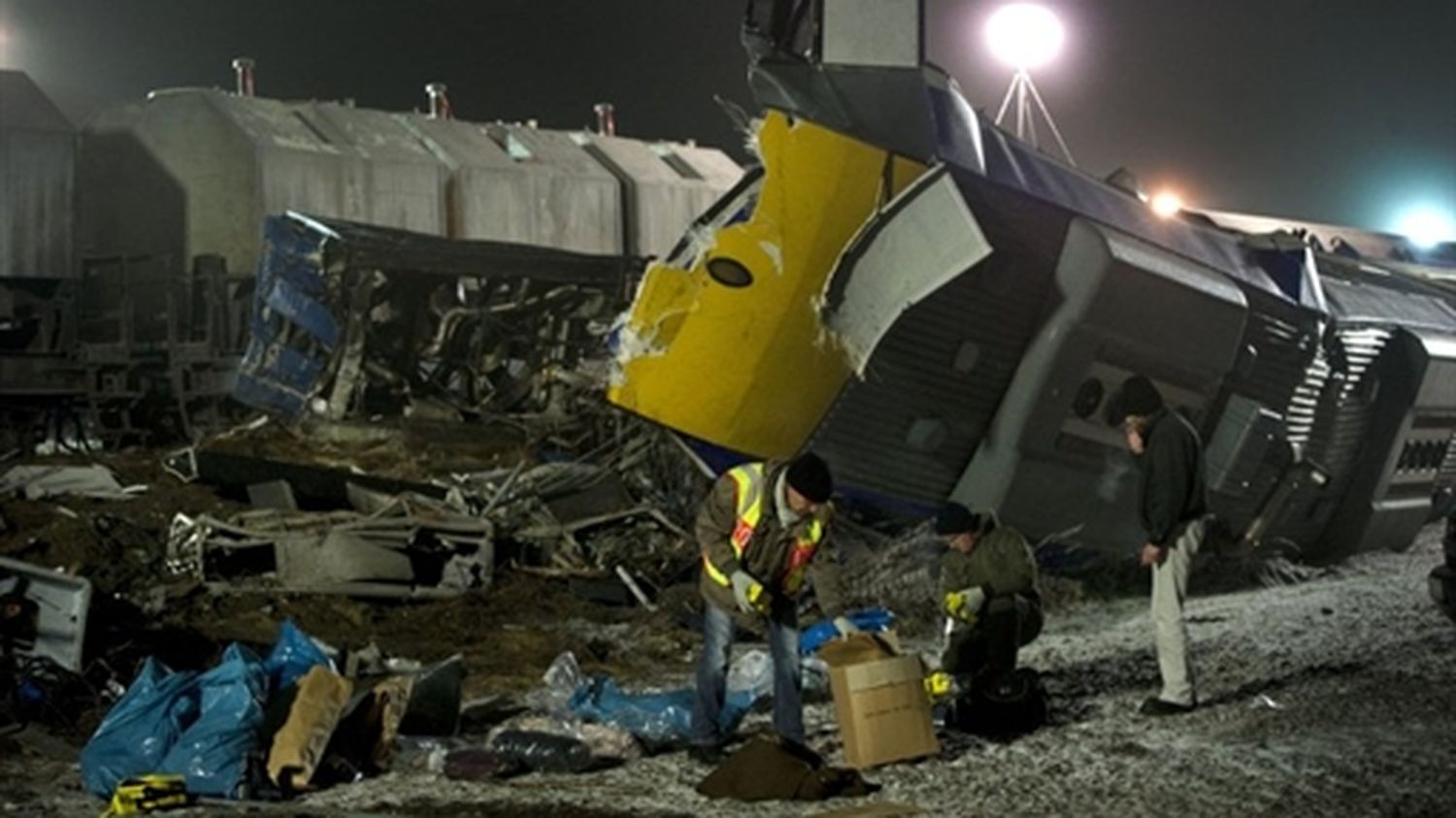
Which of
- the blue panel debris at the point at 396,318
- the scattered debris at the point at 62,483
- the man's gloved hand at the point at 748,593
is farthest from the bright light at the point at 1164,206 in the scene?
the scattered debris at the point at 62,483

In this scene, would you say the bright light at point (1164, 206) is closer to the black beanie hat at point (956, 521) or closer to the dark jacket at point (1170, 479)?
the dark jacket at point (1170, 479)

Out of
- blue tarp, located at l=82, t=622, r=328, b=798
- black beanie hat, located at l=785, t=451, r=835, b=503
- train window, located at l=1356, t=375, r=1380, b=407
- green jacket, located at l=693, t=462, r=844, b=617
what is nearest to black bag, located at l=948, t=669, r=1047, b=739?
green jacket, located at l=693, t=462, r=844, b=617

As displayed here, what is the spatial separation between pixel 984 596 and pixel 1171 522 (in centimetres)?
84

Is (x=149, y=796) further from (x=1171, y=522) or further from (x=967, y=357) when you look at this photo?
(x=967, y=357)

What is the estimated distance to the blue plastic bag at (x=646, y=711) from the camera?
23.6 feet

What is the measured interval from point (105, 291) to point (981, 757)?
1530cm

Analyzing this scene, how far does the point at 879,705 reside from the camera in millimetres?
6590

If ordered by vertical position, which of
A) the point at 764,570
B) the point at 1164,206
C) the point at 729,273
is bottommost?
the point at 764,570

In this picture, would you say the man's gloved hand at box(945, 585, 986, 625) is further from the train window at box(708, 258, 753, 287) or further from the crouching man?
the train window at box(708, 258, 753, 287)

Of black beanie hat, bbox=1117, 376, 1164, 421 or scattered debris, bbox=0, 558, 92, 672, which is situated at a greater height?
black beanie hat, bbox=1117, 376, 1164, 421

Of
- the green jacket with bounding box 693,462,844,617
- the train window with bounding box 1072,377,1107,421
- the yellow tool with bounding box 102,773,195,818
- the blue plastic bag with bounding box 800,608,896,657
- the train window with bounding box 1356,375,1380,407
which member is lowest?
the yellow tool with bounding box 102,773,195,818

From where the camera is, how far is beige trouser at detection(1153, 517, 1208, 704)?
7512mm

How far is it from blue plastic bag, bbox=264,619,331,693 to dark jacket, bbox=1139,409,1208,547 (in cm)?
347

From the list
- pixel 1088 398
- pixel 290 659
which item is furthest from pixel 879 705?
pixel 1088 398
